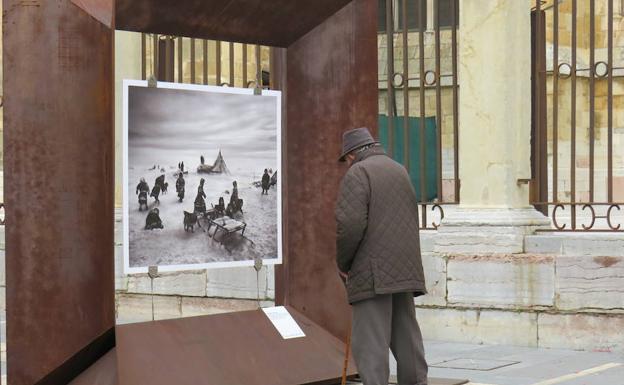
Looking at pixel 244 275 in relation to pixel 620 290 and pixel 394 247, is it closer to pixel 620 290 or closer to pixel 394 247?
pixel 620 290

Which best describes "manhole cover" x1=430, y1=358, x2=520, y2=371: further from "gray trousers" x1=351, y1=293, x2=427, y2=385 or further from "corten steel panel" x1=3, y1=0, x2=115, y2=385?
"corten steel panel" x1=3, y1=0, x2=115, y2=385

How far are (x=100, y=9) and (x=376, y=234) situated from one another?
180cm

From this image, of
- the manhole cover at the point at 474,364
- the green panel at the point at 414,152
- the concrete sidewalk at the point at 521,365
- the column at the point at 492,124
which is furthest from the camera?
the green panel at the point at 414,152

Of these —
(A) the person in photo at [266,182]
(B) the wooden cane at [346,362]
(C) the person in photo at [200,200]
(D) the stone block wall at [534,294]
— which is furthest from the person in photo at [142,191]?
(D) the stone block wall at [534,294]

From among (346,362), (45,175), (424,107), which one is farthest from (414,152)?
(45,175)

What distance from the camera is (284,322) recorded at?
6367 millimetres

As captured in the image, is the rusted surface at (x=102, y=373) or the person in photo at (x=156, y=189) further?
the person in photo at (x=156, y=189)

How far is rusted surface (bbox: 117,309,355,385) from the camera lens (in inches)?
221

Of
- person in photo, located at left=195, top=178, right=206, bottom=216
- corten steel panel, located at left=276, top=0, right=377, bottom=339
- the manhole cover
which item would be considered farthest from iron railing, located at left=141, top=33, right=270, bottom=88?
person in photo, located at left=195, top=178, right=206, bottom=216

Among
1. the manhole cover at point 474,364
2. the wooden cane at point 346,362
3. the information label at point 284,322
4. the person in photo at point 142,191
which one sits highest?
the person in photo at point 142,191

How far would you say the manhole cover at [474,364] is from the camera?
7660 millimetres

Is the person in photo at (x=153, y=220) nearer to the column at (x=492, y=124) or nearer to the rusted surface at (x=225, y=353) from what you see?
the rusted surface at (x=225, y=353)

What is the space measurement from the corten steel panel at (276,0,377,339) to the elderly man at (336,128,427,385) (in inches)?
26.6

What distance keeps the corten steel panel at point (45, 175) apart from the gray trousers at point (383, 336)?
148 centimetres
